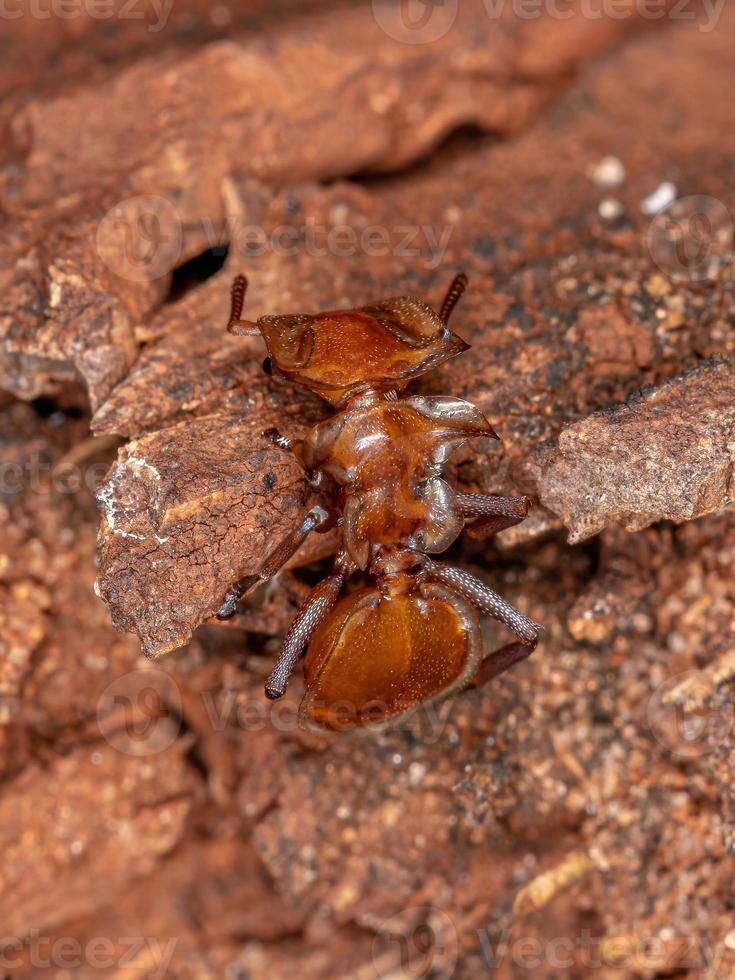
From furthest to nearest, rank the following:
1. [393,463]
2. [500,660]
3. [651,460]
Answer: [500,660] → [393,463] → [651,460]

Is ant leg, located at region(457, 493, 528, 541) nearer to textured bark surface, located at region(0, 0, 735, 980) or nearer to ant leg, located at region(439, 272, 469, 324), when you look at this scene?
textured bark surface, located at region(0, 0, 735, 980)

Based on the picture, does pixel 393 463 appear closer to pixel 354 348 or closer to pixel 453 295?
pixel 354 348

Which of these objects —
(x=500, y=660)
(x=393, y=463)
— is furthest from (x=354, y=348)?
(x=500, y=660)

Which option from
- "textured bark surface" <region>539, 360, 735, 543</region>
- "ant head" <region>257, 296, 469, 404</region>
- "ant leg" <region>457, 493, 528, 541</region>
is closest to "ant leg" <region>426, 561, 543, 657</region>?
"ant leg" <region>457, 493, 528, 541</region>

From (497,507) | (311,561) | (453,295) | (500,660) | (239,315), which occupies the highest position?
(239,315)

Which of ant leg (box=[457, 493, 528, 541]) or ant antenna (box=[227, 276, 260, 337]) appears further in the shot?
ant antenna (box=[227, 276, 260, 337])

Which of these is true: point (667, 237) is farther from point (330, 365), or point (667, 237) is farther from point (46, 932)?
point (46, 932)
